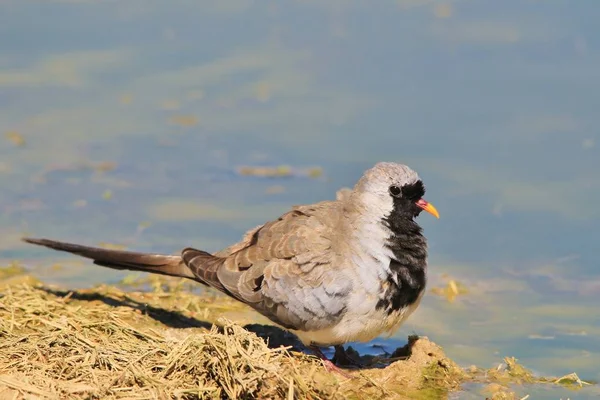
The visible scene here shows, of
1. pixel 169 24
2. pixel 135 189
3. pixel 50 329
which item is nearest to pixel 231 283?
pixel 50 329

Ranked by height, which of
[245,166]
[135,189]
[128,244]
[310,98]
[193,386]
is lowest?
[193,386]

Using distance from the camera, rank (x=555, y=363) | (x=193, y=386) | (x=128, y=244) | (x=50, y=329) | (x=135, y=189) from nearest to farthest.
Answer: (x=193, y=386), (x=50, y=329), (x=555, y=363), (x=128, y=244), (x=135, y=189)

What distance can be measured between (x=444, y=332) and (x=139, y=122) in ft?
14.6

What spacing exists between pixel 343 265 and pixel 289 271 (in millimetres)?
362

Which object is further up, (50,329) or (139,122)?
(139,122)

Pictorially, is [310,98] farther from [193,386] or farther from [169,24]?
[193,386]

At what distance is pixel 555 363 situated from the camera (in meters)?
7.00

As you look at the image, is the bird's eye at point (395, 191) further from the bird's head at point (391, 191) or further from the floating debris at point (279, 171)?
the floating debris at point (279, 171)

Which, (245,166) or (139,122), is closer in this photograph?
(245,166)

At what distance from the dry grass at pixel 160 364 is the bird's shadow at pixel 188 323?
0.13 meters

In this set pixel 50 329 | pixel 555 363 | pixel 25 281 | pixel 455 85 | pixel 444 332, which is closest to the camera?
pixel 50 329

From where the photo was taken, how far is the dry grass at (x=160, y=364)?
18.8ft

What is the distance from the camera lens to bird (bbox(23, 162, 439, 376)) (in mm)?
6492

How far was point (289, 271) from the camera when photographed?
6.71m
